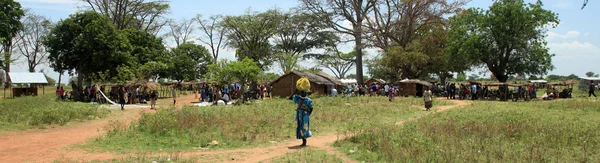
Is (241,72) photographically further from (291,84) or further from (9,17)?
(9,17)

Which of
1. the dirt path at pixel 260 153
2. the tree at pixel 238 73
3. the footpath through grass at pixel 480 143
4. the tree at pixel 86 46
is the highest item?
the tree at pixel 86 46

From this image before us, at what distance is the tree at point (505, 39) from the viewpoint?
3181cm

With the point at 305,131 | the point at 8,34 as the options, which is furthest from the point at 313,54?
the point at 305,131

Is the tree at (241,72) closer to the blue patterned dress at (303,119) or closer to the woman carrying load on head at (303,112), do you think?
the woman carrying load on head at (303,112)

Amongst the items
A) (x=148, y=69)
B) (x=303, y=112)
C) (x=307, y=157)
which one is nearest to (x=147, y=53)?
(x=148, y=69)

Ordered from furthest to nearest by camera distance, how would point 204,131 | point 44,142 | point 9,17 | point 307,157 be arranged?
point 9,17, point 204,131, point 44,142, point 307,157

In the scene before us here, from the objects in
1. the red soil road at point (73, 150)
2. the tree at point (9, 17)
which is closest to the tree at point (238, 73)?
the tree at point (9, 17)

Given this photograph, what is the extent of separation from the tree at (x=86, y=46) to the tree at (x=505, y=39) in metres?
26.3

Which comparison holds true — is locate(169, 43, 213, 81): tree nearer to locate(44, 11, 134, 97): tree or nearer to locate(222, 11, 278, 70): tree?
locate(222, 11, 278, 70): tree

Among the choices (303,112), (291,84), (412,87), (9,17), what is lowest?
(303,112)

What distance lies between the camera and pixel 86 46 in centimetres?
2978

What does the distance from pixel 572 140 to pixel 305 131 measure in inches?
232

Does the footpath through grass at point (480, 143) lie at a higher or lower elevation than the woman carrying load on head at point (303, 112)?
Result: lower

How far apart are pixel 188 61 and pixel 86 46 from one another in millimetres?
20061
